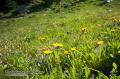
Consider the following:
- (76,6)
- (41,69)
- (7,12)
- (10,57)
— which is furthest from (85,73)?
(7,12)

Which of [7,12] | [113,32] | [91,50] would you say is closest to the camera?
[91,50]

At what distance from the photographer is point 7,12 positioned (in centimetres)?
3756

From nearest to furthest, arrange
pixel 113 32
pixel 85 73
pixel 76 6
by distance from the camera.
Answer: pixel 85 73
pixel 113 32
pixel 76 6

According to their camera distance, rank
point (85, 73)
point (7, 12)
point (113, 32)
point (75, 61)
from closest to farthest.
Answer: point (85, 73), point (75, 61), point (113, 32), point (7, 12)

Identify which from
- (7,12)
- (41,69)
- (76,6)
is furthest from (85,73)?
(7,12)

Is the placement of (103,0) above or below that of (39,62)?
below

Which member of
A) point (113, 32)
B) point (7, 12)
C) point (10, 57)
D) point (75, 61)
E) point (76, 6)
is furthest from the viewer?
point (7, 12)

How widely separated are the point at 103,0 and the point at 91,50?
27.5 m

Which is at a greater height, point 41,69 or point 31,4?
point 41,69

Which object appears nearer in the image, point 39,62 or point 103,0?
point 39,62

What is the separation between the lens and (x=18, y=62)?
20.0 feet

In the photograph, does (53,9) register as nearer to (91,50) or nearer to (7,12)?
(7,12)

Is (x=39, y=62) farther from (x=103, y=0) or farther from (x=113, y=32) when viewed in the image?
(x=103, y=0)

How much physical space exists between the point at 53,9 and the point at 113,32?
27.7 m
